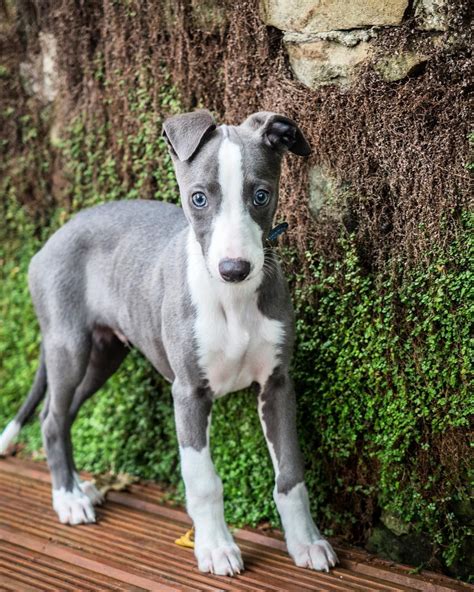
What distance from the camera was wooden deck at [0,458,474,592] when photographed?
13.2 feet

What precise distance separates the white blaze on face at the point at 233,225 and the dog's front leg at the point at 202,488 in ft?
2.61

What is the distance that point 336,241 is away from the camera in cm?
439

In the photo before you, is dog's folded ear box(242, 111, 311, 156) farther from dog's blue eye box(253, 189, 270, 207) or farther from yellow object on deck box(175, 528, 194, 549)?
yellow object on deck box(175, 528, 194, 549)

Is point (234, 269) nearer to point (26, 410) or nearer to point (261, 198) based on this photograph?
point (261, 198)

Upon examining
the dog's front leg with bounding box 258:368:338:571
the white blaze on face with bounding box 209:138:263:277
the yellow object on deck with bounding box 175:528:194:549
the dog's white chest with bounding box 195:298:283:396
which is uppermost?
the white blaze on face with bounding box 209:138:263:277

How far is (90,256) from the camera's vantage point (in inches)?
194

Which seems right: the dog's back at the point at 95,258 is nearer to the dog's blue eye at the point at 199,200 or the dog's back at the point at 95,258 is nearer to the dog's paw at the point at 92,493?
the dog's blue eye at the point at 199,200

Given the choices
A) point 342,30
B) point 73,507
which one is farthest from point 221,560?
point 342,30

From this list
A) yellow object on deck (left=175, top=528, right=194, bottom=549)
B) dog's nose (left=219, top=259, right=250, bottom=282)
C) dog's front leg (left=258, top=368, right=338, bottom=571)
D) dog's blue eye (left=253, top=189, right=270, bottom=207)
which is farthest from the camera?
yellow object on deck (left=175, top=528, right=194, bottom=549)

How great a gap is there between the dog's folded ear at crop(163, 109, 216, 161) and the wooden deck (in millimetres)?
1977

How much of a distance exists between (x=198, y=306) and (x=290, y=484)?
0.97 metres

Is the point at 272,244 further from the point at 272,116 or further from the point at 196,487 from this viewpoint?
the point at 196,487

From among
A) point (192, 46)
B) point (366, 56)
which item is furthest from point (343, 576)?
point (192, 46)

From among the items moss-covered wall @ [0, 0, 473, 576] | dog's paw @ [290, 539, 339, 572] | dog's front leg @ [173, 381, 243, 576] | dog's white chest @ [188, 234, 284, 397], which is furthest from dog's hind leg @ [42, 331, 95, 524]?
dog's paw @ [290, 539, 339, 572]
